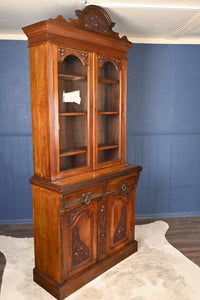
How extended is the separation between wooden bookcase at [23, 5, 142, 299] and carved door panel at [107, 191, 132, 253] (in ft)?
0.04

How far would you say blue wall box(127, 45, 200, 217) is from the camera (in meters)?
3.63

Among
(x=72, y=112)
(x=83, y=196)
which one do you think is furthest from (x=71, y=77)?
(x=83, y=196)

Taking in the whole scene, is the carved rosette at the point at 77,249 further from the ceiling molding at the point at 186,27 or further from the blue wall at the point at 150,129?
the ceiling molding at the point at 186,27

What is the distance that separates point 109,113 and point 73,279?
1.54 meters

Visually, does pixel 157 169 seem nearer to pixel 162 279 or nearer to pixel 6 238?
pixel 162 279

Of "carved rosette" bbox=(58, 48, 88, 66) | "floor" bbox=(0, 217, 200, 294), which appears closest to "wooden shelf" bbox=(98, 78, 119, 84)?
"carved rosette" bbox=(58, 48, 88, 66)

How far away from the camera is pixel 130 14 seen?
2.58 m

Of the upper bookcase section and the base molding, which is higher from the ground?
the upper bookcase section

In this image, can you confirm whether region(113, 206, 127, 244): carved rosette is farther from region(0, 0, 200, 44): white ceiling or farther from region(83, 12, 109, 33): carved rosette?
region(0, 0, 200, 44): white ceiling

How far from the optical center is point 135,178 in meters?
2.83

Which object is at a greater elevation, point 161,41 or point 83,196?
point 161,41

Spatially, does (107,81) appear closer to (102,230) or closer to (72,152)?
(72,152)

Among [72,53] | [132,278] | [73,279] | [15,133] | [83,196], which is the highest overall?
[72,53]

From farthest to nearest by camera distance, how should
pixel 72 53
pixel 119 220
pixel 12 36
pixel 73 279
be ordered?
1. pixel 12 36
2. pixel 119 220
3. pixel 73 279
4. pixel 72 53
